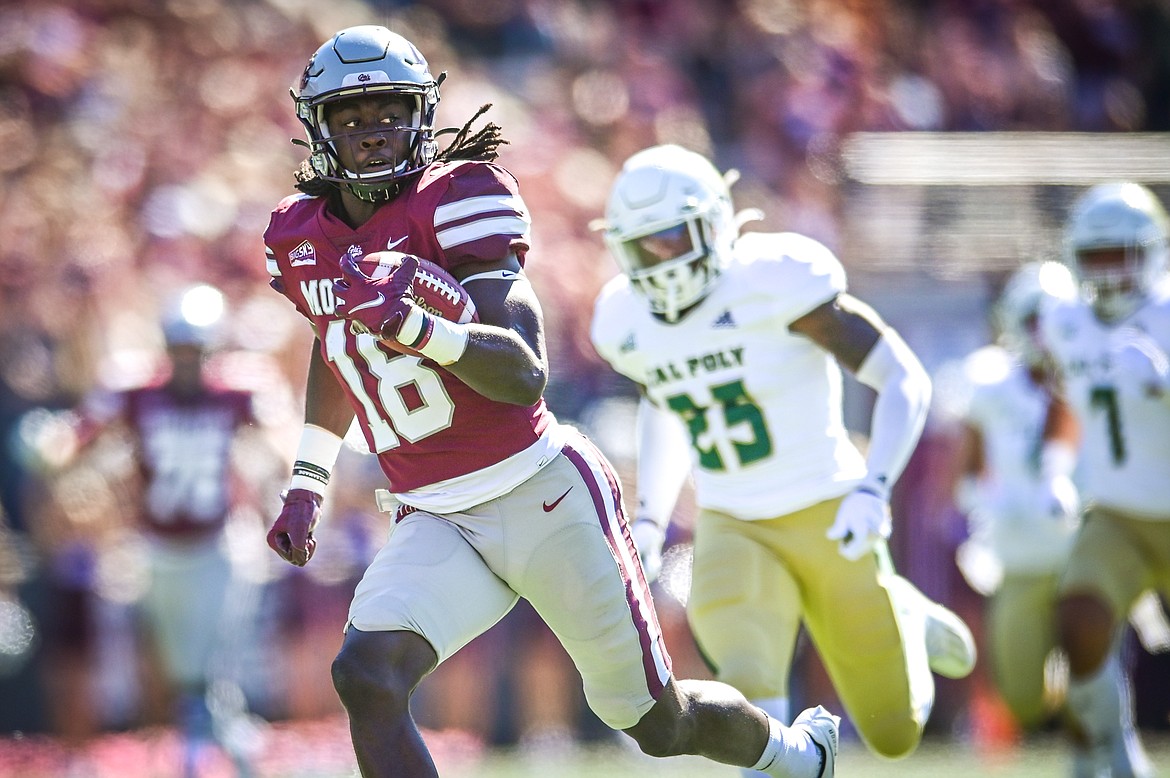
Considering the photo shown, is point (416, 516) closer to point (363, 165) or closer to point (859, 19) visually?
point (363, 165)

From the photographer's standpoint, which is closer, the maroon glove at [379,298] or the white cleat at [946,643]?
the maroon glove at [379,298]

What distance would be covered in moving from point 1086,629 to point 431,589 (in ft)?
9.03

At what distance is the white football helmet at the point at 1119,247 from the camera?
5.36m

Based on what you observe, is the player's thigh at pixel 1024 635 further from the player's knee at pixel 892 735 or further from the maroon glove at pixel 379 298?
the maroon glove at pixel 379 298

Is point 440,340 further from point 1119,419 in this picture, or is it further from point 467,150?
point 1119,419

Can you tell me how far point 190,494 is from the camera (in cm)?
646

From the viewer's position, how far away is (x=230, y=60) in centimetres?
977

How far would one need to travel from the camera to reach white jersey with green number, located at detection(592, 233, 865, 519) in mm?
4141

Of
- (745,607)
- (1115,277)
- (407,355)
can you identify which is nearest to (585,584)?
(407,355)

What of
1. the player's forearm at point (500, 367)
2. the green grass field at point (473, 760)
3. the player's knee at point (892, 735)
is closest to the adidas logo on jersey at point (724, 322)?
the player's knee at point (892, 735)

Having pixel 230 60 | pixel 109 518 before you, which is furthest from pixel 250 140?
pixel 109 518

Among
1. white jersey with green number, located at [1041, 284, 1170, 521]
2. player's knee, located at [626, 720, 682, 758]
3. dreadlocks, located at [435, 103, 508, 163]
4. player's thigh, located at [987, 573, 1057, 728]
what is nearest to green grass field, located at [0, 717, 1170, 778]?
player's thigh, located at [987, 573, 1057, 728]

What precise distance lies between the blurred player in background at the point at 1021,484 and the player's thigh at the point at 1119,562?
1375 millimetres

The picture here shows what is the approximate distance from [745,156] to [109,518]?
4.73 metres
